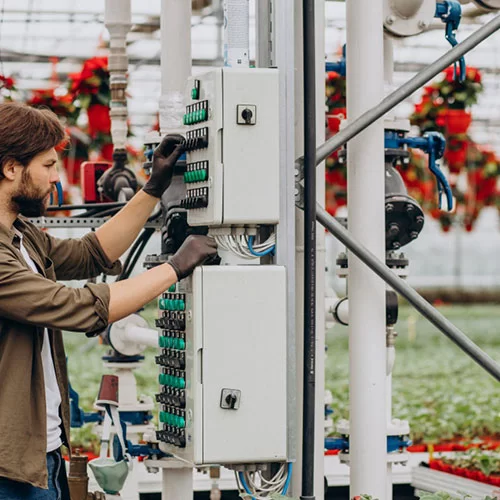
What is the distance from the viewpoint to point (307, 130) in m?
2.80

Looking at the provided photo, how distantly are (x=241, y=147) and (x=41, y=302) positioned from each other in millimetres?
551

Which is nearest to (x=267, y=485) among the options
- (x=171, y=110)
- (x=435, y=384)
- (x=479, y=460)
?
(x=171, y=110)

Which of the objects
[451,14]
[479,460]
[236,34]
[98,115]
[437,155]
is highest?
[98,115]

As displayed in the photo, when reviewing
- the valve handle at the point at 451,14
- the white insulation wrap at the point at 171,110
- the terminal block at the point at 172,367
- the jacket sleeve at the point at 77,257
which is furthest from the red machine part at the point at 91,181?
the terminal block at the point at 172,367

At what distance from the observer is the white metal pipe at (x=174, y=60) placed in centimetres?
357

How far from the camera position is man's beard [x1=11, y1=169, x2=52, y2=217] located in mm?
2711

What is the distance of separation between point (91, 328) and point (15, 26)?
9798mm

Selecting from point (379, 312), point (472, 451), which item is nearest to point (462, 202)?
point (472, 451)

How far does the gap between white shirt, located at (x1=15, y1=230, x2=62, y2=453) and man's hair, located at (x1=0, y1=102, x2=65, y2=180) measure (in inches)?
7.9

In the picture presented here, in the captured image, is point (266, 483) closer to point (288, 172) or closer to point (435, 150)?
point (288, 172)

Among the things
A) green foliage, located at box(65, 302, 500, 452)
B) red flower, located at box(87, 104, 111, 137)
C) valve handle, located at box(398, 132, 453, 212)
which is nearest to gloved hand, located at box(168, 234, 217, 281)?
valve handle, located at box(398, 132, 453, 212)

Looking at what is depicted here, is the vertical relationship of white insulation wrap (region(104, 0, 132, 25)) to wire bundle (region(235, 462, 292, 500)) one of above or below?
above

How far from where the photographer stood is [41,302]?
2557 millimetres

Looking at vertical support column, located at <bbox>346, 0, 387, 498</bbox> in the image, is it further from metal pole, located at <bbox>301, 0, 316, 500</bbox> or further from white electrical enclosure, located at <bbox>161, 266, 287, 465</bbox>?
white electrical enclosure, located at <bbox>161, 266, 287, 465</bbox>
